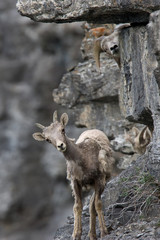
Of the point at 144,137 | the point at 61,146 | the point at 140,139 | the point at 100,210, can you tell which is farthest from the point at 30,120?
the point at 61,146

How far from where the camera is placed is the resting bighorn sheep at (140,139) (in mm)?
16644

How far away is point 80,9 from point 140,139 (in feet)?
20.6

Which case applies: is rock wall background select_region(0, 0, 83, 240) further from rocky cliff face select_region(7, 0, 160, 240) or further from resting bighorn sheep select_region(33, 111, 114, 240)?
resting bighorn sheep select_region(33, 111, 114, 240)

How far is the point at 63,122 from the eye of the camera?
11.8 meters

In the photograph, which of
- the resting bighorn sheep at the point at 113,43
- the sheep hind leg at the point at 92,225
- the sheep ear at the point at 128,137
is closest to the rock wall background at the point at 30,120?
the sheep ear at the point at 128,137

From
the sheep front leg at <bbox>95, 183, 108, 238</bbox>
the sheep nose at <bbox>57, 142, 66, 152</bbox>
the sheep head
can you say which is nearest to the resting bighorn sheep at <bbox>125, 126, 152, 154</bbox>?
the sheep front leg at <bbox>95, 183, 108, 238</bbox>

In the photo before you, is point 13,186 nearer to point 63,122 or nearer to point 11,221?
point 11,221

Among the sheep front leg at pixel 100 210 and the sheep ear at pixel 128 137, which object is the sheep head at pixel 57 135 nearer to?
the sheep front leg at pixel 100 210

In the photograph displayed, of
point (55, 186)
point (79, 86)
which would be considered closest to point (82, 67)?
point (79, 86)

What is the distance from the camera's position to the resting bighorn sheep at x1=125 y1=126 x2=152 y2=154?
16.6 meters

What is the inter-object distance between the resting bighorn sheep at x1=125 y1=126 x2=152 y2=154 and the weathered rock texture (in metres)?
5.37

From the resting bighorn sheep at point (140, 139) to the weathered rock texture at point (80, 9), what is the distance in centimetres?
537

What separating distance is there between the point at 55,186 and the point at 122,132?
17.0 metres

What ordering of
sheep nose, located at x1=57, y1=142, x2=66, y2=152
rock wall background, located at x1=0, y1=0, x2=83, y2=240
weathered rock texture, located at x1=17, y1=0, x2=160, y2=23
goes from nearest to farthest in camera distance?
1. weathered rock texture, located at x1=17, y1=0, x2=160, y2=23
2. sheep nose, located at x1=57, y1=142, x2=66, y2=152
3. rock wall background, located at x1=0, y1=0, x2=83, y2=240
